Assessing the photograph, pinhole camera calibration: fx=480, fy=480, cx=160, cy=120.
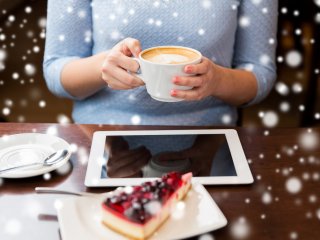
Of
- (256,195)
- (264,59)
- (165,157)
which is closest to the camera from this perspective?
(256,195)

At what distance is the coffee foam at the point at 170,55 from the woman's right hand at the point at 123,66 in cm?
4

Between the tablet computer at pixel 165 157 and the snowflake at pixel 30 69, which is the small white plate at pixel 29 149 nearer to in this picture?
the tablet computer at pixel 165 157

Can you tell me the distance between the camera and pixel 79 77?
116 centimetres

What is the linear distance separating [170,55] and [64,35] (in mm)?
429

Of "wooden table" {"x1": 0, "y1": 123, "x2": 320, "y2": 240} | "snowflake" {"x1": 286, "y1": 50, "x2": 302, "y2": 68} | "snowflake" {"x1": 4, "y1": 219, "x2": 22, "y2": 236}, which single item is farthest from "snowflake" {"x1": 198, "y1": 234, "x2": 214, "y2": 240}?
"snowflake" {"x1": 286, "y1": 50, "x2": 302, "y2": 68}

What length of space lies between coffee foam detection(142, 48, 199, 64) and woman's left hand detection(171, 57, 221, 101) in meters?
0.03

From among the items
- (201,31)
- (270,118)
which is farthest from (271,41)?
(270,118)

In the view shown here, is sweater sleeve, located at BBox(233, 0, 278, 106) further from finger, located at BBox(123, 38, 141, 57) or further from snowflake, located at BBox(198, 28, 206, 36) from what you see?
finger, located at BBox(123, 38, 141, 57)

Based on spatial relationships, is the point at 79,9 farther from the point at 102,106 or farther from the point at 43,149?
the point at 43,149

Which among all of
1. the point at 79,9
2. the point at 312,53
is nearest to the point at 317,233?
the point at 79,9

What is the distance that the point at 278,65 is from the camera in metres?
1.68

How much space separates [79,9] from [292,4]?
2.48 feet

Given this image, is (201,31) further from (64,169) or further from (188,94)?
(64,169)

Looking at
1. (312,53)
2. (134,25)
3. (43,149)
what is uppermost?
(134,25)
